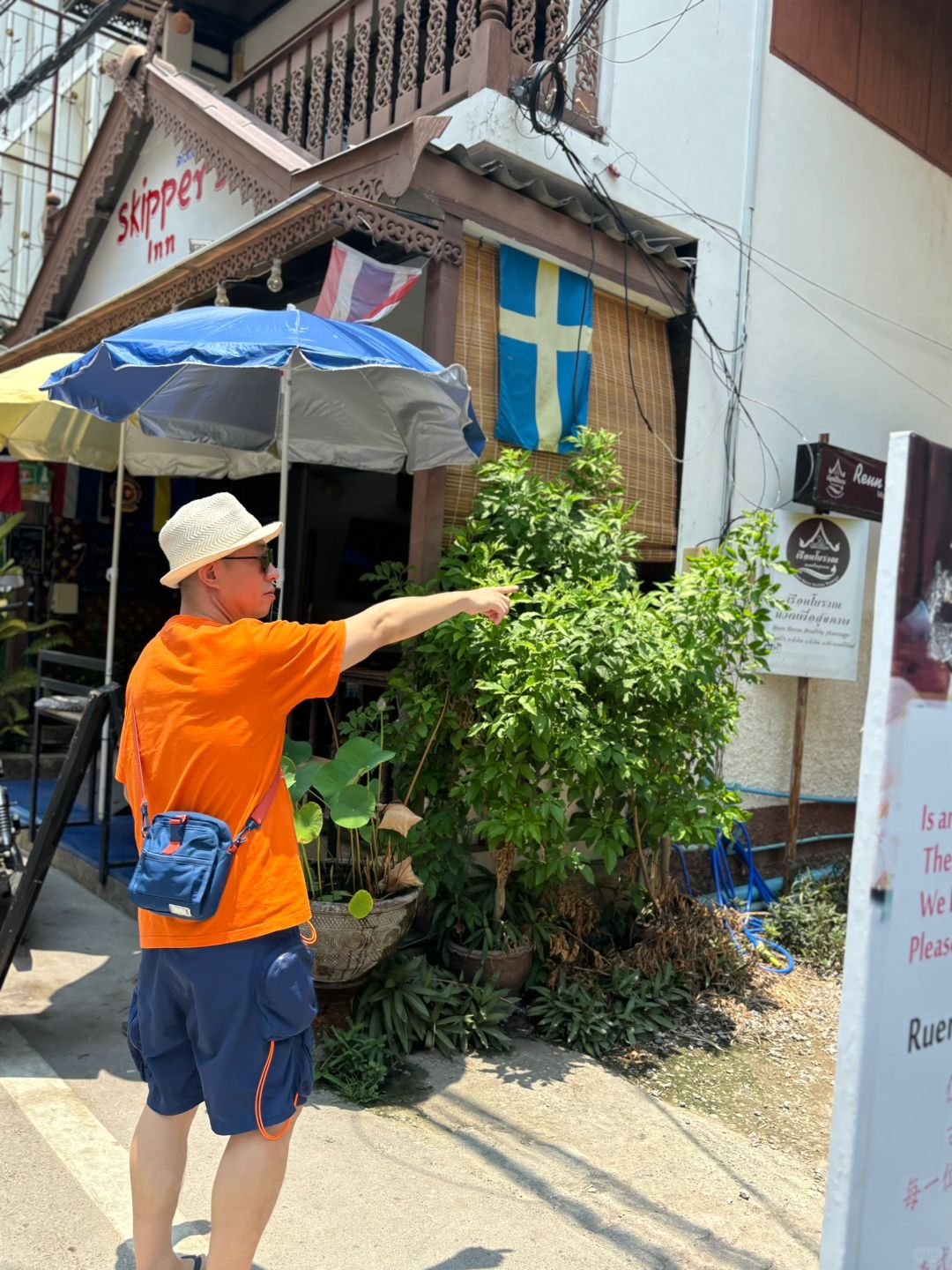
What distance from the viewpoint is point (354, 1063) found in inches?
159

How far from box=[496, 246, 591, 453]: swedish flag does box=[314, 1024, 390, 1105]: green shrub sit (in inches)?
124

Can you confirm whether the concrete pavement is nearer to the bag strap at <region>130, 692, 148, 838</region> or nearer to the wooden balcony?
the bag strap at <region>130, 692, 148, 838</region>

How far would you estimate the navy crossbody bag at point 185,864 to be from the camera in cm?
233

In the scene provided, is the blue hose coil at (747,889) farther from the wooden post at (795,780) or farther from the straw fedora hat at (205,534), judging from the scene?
the straw fedora hat at (205,534)

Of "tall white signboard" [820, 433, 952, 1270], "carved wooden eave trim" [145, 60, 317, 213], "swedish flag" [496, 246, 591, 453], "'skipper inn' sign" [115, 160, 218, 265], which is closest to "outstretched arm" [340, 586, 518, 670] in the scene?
"tall white signboard" [820, 433, 952, 1270]

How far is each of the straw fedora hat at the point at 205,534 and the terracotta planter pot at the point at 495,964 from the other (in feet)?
9.22

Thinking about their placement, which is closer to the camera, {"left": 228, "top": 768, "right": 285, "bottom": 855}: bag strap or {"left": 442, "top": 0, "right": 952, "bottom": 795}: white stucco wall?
{"left": 228, "top": 768, "right": 285, "bottom": 855}: bag strap

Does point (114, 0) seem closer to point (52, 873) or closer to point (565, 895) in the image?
point (52, 873)

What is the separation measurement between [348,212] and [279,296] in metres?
1.91

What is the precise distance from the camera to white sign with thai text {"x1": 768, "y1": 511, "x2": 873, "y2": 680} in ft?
23.8

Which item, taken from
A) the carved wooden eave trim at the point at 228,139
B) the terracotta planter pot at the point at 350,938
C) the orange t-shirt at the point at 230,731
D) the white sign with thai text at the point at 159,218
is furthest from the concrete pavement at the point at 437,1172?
the white sign with thai text at the point at 159,218

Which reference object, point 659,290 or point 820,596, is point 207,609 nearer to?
point 659,290

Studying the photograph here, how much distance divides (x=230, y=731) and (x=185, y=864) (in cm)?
32

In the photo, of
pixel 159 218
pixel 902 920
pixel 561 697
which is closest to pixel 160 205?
pixel 159 218
